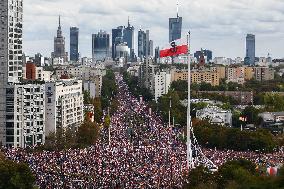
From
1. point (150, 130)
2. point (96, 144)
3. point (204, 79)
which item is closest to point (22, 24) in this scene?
point (96, 144)

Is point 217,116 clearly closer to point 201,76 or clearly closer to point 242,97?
point 242,97

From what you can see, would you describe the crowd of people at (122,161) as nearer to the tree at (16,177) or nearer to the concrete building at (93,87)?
the tree at (16,177)

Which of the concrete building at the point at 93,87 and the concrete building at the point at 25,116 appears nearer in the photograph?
the concrete building at the point at 25,116

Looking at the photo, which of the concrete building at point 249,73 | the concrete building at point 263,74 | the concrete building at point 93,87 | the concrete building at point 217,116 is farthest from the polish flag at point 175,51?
the concrete building at point 249,73

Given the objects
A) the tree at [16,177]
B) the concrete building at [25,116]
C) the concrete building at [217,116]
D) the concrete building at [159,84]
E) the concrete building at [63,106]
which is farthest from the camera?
the concrete building at [159,84]

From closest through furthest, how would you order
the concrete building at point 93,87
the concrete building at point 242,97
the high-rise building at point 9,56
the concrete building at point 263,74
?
the high-rise building at point 9,56
the concrete building at point 93,87
the concrete building at point 242,97
the concrete building at point 263,74

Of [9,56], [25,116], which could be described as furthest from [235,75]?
[25,116]
